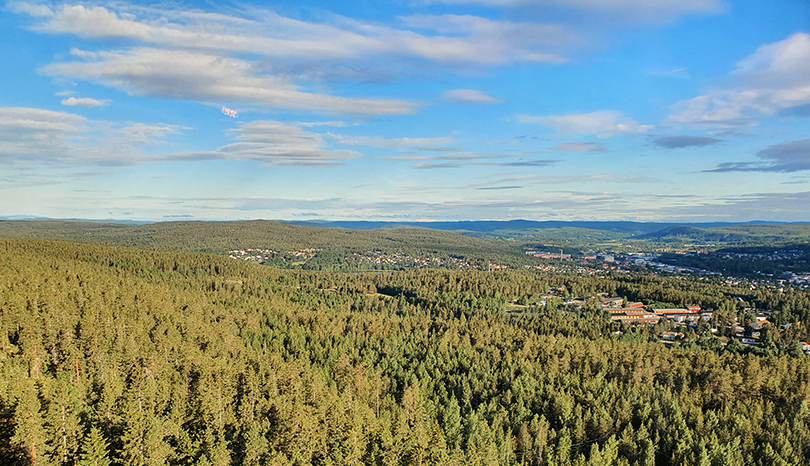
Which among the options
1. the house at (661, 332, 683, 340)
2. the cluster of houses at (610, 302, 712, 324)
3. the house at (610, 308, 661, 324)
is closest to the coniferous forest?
the house at (661, 332, 683, 340)

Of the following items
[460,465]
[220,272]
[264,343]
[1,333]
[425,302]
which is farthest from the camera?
[220,272]

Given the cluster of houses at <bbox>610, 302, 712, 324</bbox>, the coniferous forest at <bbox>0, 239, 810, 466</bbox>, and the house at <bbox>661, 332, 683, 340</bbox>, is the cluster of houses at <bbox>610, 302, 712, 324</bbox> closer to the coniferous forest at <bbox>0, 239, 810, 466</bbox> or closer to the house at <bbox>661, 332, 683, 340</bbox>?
the house at <bbox>661, 332, 683, 340</bbox>

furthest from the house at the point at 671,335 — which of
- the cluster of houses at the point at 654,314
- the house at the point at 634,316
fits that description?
the house at the point at 634,316

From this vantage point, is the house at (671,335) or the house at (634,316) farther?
the house at (634,316)

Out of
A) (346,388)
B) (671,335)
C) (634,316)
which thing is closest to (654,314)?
(634,316)

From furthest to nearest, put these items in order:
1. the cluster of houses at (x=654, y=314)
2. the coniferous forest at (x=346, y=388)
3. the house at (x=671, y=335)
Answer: the cluster of houses at (x=654, y=314), the house at (x=671, y=335), the coniferous forest at (x=346, y=388)

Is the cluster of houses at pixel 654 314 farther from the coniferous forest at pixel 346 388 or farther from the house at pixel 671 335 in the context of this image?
the coniferous forest at pixel 346 388

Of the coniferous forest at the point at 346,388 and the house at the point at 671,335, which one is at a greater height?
the coniferous forest at the point at 346,388

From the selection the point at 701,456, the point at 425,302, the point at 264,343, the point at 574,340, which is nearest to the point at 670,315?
the point at 574,340

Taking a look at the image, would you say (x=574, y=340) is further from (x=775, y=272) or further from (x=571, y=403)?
(x=775, y=272)
